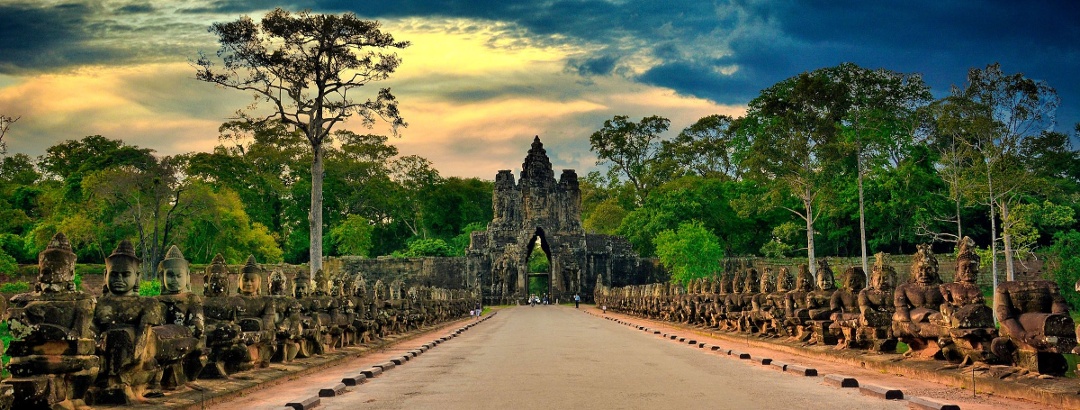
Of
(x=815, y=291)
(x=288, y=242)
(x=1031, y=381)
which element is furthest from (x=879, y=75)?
(x=288, y=242)

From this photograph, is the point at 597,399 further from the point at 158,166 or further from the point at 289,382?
the point at 158,166

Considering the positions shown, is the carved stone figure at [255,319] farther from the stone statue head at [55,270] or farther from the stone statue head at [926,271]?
the stone statue head at [926,271]

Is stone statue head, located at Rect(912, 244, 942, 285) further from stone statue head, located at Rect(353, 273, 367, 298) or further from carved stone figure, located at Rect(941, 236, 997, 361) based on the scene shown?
stone statue head, located at Rect(353, 273, 367, 298)

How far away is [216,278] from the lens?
476 inches

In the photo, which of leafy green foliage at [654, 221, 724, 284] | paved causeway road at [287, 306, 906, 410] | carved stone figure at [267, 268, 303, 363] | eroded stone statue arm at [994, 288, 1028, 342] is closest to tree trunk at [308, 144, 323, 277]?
paved causeway road at [287, 306, 906, 410]

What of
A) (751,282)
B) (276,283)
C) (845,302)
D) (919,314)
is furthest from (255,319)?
(751,282)

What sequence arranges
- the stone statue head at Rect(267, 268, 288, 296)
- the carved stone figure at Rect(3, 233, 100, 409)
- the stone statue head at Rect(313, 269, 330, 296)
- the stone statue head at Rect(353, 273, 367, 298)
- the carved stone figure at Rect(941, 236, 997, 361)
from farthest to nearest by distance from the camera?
the stone statue head at Rect(353, 273, 367, 298), the stone statue head at Rect(313, 269, 330, 296), the stone statue head at Rect(267, 268, 288, 296), the carved stone figure at Rect(941, 236, 997, 361), the carved stone figure at Rect(3, 233, 100, 409)

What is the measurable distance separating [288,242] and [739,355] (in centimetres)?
7231

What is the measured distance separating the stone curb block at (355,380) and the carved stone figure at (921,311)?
7298 mm

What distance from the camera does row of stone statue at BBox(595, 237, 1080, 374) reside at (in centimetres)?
962

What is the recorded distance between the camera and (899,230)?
6988 cm

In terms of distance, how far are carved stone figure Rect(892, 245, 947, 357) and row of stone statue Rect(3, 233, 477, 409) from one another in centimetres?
854

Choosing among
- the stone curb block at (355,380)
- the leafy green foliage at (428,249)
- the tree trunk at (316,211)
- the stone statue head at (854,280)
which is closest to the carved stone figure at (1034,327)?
the stone statue head at (854,280)

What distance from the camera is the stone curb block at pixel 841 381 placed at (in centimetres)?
1112
